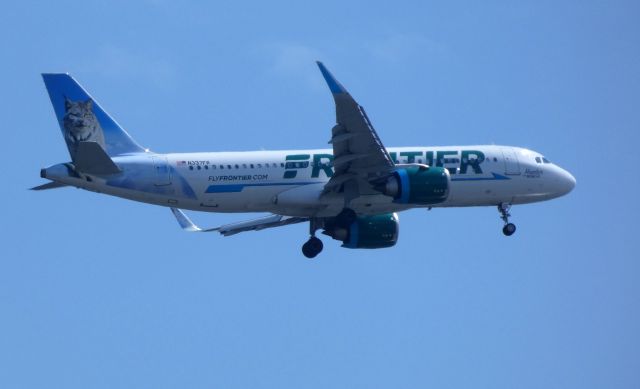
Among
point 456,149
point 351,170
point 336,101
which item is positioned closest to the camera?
Result: point 336,101

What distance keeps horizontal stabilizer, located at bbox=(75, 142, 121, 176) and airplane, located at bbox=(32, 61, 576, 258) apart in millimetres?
40

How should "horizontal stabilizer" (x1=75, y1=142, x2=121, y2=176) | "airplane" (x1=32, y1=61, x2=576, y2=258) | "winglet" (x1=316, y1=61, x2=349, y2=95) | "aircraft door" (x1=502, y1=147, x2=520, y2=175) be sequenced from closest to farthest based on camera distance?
"winglet" (x1=316, y1=61, x2=349, y2=95)
"horizontal stabilizer" (x1=75, y1=142, x2=121, y2=176)
"airplane" (x1=32, y1=61, x2=576, y2=258)
"aircraft door" (x1=502, y1=147, x2=520, y2=175)

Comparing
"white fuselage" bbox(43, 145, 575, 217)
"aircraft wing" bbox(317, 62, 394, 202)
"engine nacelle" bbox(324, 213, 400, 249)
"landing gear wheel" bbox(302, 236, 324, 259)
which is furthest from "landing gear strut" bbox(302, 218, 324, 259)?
"aircraft wing" bbox(317, 62, 394, 202)

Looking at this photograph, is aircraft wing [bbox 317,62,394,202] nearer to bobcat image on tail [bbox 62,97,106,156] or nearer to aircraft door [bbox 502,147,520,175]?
aircraft door [bbox 502,147,520,175]

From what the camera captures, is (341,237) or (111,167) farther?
(341,237)

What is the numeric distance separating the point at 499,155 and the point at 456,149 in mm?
2272

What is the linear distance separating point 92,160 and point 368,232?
46.0ft

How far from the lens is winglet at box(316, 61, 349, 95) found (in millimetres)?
55241

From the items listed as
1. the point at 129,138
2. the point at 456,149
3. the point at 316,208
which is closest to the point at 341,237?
the point at 316,208

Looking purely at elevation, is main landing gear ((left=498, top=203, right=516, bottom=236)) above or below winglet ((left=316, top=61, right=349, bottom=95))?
below

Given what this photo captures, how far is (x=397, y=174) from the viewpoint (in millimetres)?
60031

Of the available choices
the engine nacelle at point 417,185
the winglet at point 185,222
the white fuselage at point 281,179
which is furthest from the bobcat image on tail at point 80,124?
the engine nacelle at point 417,185

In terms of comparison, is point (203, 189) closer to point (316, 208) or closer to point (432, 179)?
point (316, 208)

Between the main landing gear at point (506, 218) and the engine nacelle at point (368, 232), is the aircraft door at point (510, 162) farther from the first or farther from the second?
the engine nacelle at point (368, 232)
